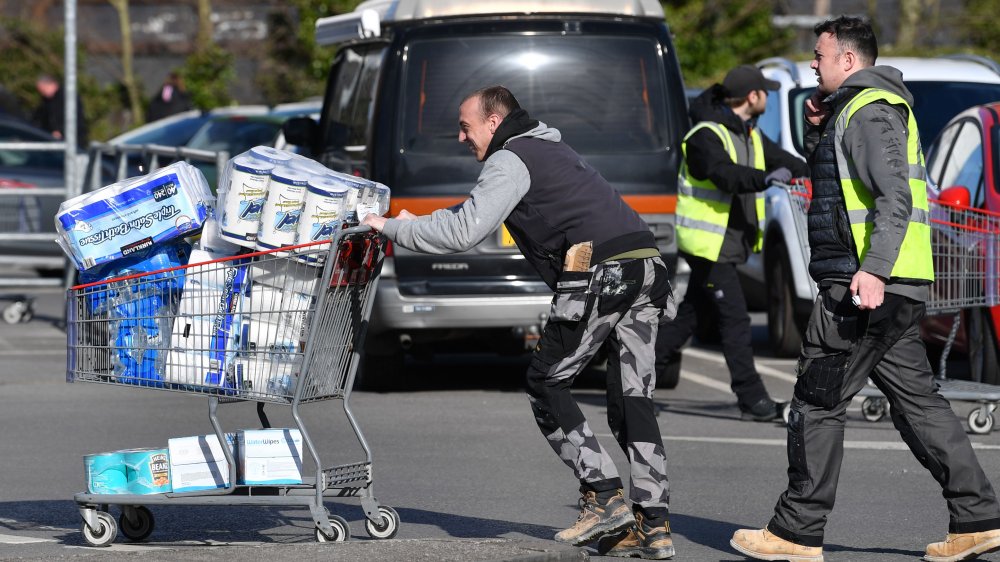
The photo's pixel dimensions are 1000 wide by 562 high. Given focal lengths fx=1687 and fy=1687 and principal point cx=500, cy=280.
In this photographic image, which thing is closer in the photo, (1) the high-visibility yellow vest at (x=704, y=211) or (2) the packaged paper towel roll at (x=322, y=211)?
(2) the packaged paper towel roll at (x=322, y=211)

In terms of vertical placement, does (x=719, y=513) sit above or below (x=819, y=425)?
below

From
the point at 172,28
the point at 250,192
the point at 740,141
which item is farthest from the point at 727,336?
the point at 172,28

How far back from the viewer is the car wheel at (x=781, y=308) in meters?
11.4

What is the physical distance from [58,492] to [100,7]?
32467 millimetres

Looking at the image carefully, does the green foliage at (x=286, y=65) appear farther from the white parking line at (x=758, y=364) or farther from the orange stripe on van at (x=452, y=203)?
the orange stripe on van at (x=452, y=203)

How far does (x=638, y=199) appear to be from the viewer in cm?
962

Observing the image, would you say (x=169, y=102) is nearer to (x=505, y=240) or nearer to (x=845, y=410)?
(x=505, y=240)

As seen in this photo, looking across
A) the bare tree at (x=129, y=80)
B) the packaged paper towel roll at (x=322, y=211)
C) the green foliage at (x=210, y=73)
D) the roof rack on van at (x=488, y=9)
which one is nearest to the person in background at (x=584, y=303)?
the packaged paper towel roll at (x=322, y=211)

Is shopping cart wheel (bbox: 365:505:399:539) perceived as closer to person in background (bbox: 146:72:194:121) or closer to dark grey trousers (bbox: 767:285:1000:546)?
dark grey trousers (bbox: 767:285:1000:546)

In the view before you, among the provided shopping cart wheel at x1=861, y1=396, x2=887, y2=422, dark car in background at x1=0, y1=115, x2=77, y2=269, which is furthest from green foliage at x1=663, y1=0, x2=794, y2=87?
shopping cart wheel at x1=861, y1=396, x2=887, y2=422

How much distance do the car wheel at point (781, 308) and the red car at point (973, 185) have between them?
1007 mm

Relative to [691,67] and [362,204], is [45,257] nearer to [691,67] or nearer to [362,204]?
[362,204]

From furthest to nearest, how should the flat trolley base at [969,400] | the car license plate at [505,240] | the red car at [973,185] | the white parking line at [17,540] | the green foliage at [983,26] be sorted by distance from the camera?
1. the green foliage at [983,26]
2. the car license plate at [505,240]
3. the red car at [973,185]
4. the flat trolley base at [969,400]
5. the white parking line at [17,540]

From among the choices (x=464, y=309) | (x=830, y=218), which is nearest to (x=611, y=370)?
(x=830, y=218)
